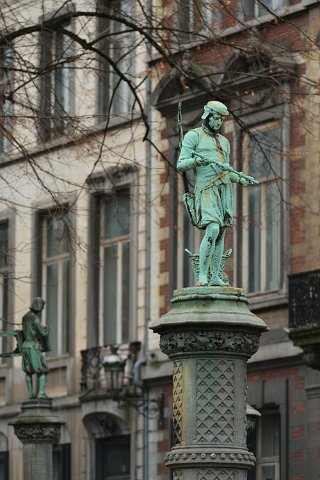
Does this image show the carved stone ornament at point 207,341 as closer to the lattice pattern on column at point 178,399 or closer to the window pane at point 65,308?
A: the lattice pattern on column at point 178,399

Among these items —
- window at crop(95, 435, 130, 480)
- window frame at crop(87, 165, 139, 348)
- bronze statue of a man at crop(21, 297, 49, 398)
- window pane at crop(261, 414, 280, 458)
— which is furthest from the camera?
window at crop(95, 435, 130, 480)

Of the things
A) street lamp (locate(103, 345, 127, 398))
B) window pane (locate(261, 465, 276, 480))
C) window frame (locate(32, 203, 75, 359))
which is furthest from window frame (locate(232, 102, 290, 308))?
window frame (locate(32, 203, 75, 359))

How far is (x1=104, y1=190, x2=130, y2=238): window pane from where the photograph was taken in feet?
127

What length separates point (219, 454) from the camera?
640 inches

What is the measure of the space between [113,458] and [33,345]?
12278 millimetres

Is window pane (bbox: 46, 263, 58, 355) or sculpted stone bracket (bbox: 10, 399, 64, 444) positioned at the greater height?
window pane (bbox: 46, 263, 58, 355)

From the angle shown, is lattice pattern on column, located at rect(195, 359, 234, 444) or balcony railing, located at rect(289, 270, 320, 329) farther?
balcony railing, located at rect(289, 270, 320, 329)

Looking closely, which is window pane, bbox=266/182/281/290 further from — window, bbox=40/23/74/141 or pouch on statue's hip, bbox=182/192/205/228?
pouch on statue's hip, bbox=182/192/205/228

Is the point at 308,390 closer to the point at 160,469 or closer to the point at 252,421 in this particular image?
the point at 160,469

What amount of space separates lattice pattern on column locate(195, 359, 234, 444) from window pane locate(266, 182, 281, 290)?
59.4 feet

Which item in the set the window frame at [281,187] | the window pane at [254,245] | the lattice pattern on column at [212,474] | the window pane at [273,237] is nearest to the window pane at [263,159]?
the window frame at [281,187]

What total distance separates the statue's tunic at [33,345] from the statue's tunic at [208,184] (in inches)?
384

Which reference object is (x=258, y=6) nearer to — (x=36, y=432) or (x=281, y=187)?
(x=281, y=187)

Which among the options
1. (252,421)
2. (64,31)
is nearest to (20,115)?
(64,31)
